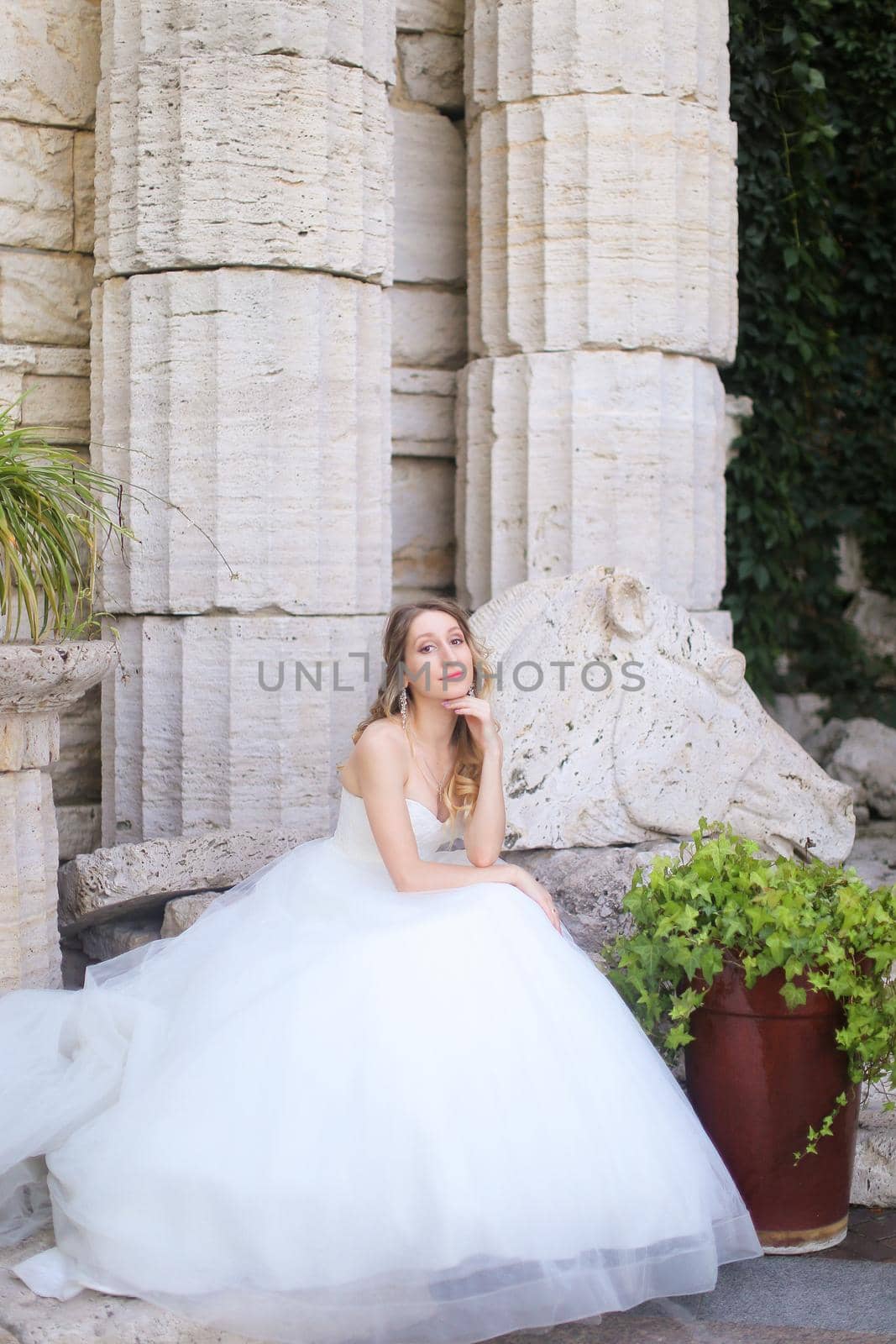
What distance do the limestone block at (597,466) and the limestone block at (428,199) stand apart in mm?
548

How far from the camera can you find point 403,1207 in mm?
2148

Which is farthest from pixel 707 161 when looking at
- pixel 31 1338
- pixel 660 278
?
pixel 31 1338

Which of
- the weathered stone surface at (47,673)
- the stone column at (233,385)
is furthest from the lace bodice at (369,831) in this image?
the stone column at (233,385)

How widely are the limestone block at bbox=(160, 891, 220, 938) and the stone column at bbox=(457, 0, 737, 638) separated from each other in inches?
61.7

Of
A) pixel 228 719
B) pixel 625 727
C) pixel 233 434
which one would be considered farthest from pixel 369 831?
pixel 233 434

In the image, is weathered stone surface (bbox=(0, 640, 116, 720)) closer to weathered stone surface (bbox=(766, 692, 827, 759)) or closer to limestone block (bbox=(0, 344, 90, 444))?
limestone block (bbox=(0, 344, 90, 444))

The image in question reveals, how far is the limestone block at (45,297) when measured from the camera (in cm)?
428

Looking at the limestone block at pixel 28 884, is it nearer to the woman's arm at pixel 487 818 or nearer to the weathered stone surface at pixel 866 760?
the woman's arm at pixel 487 818

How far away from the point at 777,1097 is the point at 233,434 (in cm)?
232

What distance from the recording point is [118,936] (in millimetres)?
3746

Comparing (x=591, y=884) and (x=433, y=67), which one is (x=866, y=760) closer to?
(x=591, y=884)

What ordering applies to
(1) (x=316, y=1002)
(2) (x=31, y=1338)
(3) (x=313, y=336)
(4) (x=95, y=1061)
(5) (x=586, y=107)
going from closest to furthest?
(2) (x=31, y=1338) < (1) (x=316, y=1002) < (4) (x=95, y=1061) < (3) (x=313, y=336) < (5) (x=586, y=107)

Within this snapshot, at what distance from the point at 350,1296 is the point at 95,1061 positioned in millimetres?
692

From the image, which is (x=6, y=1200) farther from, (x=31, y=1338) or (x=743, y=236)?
(x=743, y=236)
